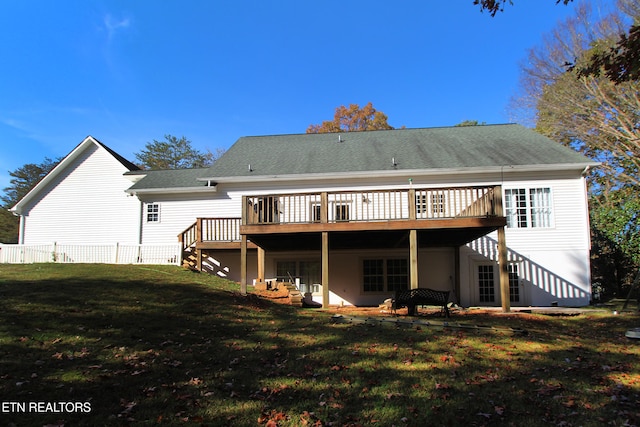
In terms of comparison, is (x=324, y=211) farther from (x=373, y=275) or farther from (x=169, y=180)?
(x=169, y=180)

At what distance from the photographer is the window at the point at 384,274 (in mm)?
16312

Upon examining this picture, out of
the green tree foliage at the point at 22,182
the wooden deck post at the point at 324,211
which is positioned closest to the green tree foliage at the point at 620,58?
the wooden deck post at the point at 324,211

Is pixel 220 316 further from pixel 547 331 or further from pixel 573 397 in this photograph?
pixel 547 331

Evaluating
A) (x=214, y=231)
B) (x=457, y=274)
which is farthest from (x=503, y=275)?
(x=214, y=231)

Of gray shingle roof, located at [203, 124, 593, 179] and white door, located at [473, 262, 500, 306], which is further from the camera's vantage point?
gray shingle roof, located at [203, 124, 593, 179]

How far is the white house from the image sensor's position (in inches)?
607

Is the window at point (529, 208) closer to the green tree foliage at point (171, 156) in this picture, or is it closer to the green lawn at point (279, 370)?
the green lawn at point (279, 370)

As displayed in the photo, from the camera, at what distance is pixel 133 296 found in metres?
9.19

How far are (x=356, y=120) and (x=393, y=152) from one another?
18.1 meters

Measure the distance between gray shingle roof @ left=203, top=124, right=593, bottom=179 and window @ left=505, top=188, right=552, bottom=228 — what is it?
123 cm

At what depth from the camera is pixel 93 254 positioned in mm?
17078

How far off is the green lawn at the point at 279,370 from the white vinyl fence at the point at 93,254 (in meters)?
7.63

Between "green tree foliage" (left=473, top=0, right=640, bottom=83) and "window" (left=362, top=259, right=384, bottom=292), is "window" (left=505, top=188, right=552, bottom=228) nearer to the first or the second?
"window" (left=362, top=259, right=384, bottom=292)

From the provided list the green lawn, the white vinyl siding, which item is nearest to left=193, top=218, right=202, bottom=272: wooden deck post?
the white vinyl siding
